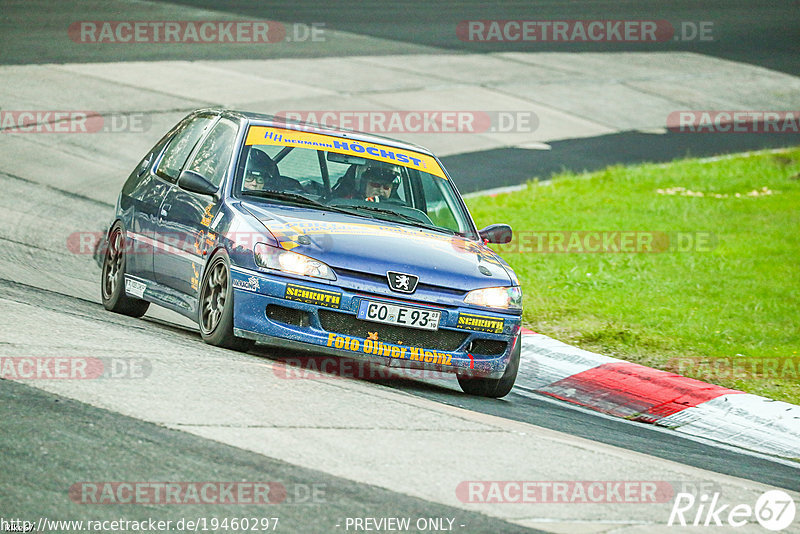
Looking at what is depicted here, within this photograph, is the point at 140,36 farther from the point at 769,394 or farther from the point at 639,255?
the point at 769,394

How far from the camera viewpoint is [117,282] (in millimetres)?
9320

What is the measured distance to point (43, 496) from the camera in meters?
4.77

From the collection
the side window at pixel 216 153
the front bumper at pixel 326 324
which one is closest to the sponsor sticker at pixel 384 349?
the front bumper at pixel 326 324

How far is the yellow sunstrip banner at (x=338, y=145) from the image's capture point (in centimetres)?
868

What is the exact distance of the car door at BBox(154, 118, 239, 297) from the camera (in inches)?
322

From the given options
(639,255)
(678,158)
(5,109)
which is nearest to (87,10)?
(5,109)

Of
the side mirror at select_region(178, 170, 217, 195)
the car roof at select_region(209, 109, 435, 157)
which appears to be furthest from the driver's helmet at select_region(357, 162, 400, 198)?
the side mirror at select_region(178, 170, 217, 195)

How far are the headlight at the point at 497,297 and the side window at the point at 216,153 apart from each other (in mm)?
1988

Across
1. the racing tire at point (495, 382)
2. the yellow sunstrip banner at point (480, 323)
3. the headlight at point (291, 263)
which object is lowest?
the racing tire at point (495, 382)

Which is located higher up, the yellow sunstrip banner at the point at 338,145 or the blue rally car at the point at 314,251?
the yellow sunstrip banner at the point at 338,145

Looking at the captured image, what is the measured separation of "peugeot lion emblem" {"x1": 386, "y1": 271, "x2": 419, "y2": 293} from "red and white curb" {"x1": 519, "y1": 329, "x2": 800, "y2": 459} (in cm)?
208

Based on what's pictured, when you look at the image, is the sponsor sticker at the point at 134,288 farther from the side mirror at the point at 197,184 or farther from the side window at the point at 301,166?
the side window at the point at 301,166

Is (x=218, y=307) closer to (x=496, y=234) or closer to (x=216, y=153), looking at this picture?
(x=216, y=153)

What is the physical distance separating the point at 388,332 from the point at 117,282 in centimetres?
280
